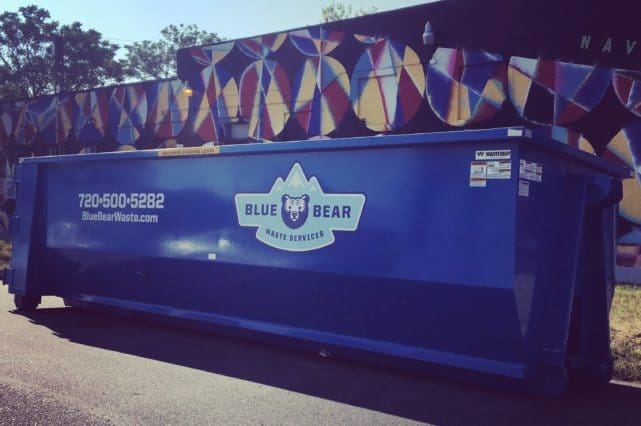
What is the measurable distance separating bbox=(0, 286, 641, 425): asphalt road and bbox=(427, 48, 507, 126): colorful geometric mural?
7.96 metres

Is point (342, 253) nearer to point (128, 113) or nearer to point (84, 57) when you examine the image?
point (128, 113)

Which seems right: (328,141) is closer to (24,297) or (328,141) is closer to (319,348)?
(319,348)

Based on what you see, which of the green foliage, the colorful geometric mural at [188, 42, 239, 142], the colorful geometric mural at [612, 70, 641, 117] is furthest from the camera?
the colorful geometric mural at [188, 42, 239, 142]

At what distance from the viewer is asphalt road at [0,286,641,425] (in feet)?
13.2

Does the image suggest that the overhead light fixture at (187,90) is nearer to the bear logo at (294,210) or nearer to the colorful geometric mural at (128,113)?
the colorful geometric mural at (128,113)

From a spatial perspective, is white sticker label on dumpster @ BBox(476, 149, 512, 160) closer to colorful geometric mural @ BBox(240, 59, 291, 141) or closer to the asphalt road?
the asphalt road

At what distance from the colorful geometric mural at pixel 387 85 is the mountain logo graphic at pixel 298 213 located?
26.1 feet

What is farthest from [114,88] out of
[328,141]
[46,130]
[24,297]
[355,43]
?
[328,141]

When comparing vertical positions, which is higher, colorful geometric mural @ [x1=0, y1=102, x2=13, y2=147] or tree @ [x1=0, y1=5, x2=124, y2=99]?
tree @ [x1=0, y1=5, x2=124, y2=99]

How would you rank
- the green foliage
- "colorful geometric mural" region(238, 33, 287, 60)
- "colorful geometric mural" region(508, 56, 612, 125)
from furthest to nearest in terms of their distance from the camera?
"colorful geometric mural" region(238, 33, 287, 60), "colorful geometric mural" region(508, 56, 612, 125), the green foliage

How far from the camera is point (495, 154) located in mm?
4586

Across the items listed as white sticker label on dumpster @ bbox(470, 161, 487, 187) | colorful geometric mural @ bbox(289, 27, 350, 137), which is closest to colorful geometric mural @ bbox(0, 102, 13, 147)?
colorful geometric mural @ bbox(289, 27, 350, 137)

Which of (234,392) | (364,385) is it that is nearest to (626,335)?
(364,385)

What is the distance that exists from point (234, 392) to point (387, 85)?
33.5 ft
